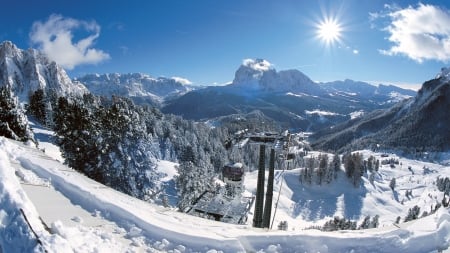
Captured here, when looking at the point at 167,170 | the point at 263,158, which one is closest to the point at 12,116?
the point at 263,158

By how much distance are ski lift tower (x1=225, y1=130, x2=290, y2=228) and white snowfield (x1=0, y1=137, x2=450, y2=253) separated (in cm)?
898

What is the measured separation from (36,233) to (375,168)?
676 feet

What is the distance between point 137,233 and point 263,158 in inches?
435

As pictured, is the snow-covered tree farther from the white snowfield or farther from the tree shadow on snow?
the tree shadow on snow

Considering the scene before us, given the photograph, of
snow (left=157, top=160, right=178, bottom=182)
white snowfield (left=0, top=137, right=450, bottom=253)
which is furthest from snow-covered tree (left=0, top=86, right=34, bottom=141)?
snow (left=157, top=160, right=178, bottom=182)

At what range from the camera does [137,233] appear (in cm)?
756

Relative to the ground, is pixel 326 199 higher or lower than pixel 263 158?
lower

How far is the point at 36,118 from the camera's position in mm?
87812

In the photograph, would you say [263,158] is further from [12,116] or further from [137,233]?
[12,116]

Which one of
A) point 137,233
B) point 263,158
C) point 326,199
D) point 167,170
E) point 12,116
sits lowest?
point 326,199

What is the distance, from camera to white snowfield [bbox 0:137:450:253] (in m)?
5.99

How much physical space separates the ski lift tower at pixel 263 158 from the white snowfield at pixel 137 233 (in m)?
8.98

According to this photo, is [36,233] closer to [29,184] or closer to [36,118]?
[29,184]

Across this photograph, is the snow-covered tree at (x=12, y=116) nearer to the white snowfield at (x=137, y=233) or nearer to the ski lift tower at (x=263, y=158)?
the ski lift tower at (x=263, y=158)
